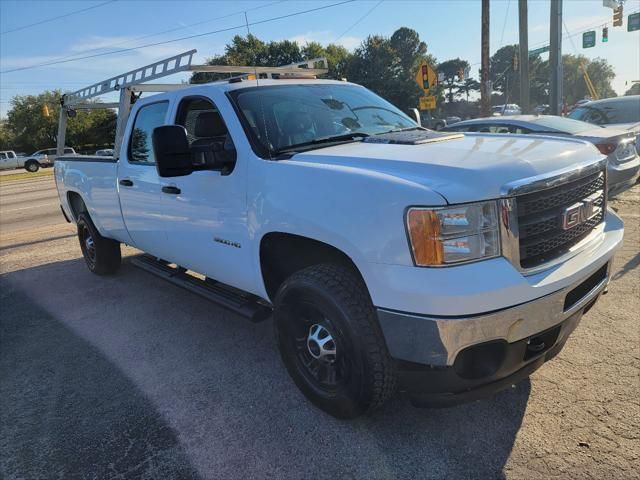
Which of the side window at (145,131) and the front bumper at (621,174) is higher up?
the side window at (145,131)

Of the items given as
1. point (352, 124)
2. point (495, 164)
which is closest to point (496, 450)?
point (495, 164)

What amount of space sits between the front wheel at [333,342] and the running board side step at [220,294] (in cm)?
45

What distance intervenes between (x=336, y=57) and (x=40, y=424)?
62566 millimetres

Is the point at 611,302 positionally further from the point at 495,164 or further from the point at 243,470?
the point at 243,470

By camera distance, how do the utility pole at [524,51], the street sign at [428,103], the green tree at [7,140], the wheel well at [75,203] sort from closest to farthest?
the wheel well at [75,203] < the utility pole at [524,51] < the street sign at [428,103] < the green tree at [7,140]

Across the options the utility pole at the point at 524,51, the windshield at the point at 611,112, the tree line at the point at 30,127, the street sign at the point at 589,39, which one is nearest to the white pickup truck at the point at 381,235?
the windshield at the point at 611,112

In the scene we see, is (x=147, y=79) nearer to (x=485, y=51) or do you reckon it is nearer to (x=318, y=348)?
(x=318, y=348)

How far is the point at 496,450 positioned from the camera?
8.54 feet

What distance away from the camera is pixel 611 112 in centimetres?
1027

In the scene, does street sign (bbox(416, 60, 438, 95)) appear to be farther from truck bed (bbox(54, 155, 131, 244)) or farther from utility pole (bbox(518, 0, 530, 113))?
truck bed (bbox(54, 155, 131, 244))

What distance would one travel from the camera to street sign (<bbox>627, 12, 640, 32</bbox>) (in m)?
26.5

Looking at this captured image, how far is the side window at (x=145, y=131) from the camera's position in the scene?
14.3 ft

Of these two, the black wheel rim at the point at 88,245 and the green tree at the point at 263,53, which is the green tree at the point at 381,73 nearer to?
the green tree at the point at 263,53

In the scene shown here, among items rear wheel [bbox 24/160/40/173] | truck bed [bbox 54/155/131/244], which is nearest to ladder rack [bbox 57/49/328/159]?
truck bed [bbox 54/155/131/244]
